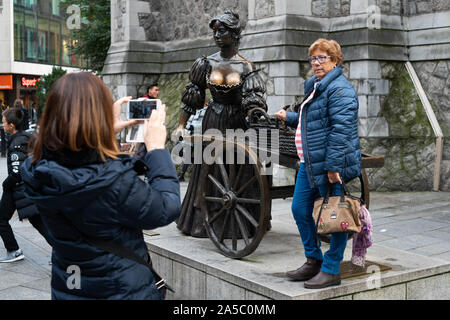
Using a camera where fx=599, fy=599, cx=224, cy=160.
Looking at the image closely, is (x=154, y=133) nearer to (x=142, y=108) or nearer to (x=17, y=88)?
(x=142, y=108)

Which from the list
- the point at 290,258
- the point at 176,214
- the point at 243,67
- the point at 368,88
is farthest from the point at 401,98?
the point at 176,214

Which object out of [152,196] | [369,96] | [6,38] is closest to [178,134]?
[152,196]

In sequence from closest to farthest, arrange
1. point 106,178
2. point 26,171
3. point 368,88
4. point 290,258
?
1. point 106,178
2. point 26,171
3. point 290,258
4. point 368,88

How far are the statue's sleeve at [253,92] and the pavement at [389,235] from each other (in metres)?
1.76

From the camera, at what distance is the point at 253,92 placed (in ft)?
16.3

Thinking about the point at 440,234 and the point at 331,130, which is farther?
the point at 440,234

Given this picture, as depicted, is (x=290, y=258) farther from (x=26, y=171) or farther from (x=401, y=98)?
(x=401, y=98)

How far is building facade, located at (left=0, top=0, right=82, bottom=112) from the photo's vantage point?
127 ft

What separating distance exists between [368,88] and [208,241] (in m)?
4.45

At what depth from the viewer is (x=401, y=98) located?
8.96 m

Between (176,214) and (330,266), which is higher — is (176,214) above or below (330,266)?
above

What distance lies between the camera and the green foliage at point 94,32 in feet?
62.2

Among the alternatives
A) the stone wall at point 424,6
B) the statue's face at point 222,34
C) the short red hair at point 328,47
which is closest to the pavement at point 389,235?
the short red hair at point 328,47

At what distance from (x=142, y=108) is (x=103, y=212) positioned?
0.51 m
